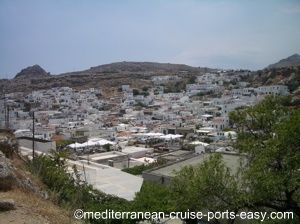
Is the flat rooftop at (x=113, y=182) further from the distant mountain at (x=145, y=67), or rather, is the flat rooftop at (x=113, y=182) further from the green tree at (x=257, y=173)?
the distant mountain at (x=145, y=67)

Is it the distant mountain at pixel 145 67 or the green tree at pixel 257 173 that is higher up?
the distant mountain at pixel 145 67

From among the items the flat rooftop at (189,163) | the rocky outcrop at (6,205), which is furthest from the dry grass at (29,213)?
the flat rooftop at (189,163)

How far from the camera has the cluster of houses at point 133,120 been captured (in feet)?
118

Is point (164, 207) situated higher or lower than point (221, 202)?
lower

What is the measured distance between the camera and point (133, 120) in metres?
69.3

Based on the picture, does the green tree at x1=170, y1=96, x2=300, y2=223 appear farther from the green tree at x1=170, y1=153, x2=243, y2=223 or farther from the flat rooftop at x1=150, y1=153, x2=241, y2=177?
the flat rooftop at x1=150, y1=153, x2=241, y2=177

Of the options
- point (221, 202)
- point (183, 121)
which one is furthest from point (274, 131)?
point (183, 121)

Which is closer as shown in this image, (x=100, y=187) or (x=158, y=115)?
(x=100, y=187)

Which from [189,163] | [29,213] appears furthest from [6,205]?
[189,163]

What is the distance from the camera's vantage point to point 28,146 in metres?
28.9

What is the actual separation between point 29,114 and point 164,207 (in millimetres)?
70086

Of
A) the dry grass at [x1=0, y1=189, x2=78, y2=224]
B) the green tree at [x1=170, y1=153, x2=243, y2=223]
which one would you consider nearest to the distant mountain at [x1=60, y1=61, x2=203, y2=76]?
the dry grass at [x1=0, y1=189, x2=78, y2=224]

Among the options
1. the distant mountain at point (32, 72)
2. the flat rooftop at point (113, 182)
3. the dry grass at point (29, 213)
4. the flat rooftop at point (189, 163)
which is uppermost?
the distant mountain at point (32, 72)

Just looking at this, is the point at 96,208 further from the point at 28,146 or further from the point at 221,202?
the point at 28,146
